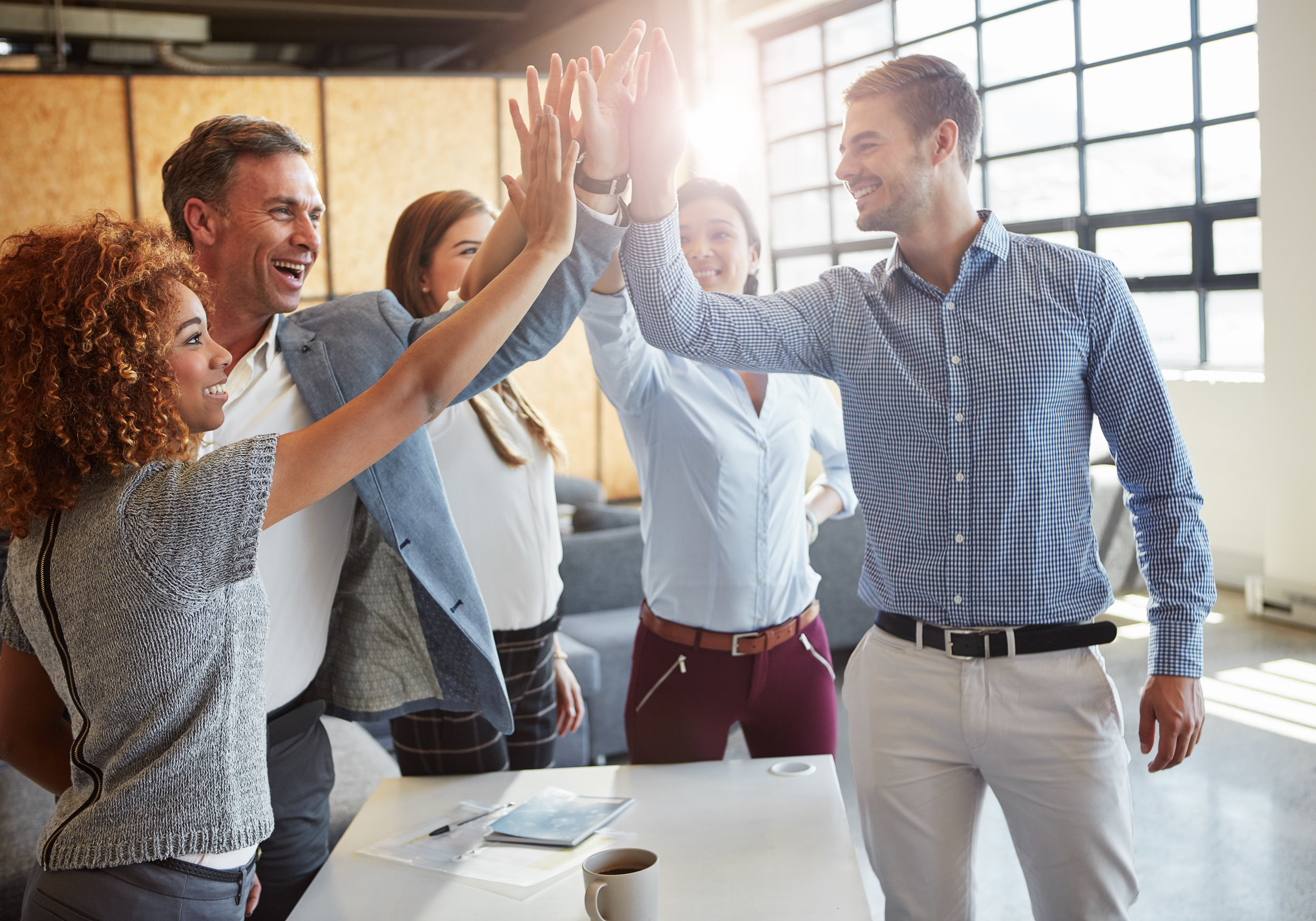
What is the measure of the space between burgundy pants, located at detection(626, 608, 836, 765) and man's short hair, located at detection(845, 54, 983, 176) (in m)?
0.97

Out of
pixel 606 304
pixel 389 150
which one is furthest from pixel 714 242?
pixel 389 150

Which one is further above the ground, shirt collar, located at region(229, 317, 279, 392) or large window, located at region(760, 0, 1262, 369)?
large window, located at region(760, 0, 1262, 369)

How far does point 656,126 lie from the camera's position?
1532 millimetres

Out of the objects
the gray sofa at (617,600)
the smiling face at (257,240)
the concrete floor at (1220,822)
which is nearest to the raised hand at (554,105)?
the smiling face at (257,240)

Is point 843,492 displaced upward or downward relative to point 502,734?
upward

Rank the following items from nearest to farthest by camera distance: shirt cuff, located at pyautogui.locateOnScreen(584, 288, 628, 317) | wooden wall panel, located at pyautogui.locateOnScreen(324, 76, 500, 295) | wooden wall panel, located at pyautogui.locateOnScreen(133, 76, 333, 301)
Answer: shirt cuff, located at pyautogui.locateOnScreen(584, 288, 628, 317), wooden wall panel, located at pyautogui.locateOnScreen(133, 76, 333, 301), wooden wall panel, located at pyautogui.locateOnScreen(324, 76, 500, 295)

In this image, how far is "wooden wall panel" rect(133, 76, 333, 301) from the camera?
650 centimetres

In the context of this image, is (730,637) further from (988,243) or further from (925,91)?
(925,91)

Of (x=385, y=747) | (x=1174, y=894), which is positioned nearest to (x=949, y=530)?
(x=1174, y=894)

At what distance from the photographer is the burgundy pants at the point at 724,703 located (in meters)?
1.99

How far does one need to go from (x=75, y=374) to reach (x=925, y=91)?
4.32 ft

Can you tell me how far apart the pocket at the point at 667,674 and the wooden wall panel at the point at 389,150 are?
5523 mm

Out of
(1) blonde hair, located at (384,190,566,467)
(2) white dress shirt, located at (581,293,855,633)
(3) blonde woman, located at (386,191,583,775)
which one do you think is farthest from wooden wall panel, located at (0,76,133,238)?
(2) white dress shirt, located at (581,293,855,633)

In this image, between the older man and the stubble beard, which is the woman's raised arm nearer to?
the older man
